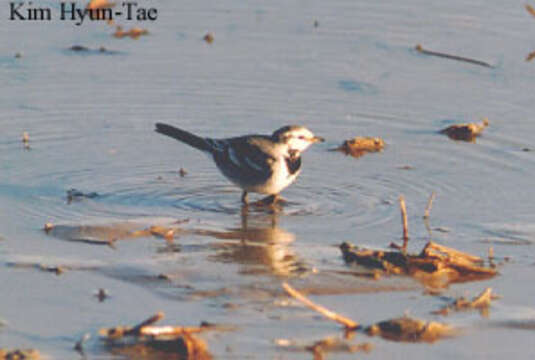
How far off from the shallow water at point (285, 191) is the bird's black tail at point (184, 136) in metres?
0.28

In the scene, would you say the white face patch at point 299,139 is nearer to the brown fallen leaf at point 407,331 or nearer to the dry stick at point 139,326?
the brown fallen leaf at point 407,331

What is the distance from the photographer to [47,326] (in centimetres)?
649

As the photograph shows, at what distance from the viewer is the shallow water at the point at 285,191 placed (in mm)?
6883

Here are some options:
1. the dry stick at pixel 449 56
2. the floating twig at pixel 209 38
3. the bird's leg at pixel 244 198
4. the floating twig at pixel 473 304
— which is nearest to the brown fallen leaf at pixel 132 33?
the floating twig at pixel 209 38

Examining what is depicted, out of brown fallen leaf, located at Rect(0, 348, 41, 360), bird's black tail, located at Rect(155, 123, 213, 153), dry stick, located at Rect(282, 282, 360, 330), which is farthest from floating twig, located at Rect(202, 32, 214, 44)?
brown fallen leaf, located at Rect(0, 348, 41, 360)

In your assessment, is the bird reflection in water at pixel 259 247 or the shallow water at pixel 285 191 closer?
the shallow water at pixel 285 191

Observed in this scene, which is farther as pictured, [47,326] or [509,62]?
[509,62]

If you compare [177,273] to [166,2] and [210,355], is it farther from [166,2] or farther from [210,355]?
[166,2]

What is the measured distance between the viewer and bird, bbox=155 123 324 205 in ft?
31.9

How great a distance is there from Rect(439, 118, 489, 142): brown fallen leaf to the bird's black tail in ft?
7.99

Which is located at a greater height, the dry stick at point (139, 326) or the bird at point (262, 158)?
the bird at point (262, 158)

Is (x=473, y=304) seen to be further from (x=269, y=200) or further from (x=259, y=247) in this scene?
(x=269, y=200)

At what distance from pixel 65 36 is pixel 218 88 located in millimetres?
2592

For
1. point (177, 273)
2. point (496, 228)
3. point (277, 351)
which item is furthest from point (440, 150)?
point (277, 351)
